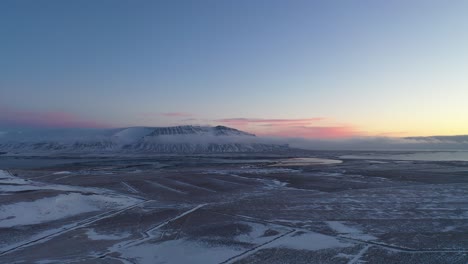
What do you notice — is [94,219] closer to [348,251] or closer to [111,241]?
[111,241]

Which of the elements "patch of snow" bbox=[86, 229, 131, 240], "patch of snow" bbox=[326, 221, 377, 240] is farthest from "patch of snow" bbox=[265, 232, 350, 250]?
"patch of snow" bbox=[86, 229, 131, 240]

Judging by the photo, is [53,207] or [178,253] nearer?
[178,253]

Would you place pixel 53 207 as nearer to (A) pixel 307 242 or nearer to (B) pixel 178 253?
(B) pixel 178 253

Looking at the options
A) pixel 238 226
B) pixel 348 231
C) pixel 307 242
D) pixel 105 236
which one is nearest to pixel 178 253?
pixel 105 236

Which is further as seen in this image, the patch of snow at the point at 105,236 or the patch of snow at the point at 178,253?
the patch of snow at the point at 105,236

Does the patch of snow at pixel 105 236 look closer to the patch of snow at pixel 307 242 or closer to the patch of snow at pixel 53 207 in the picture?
the patch of snow at pixel 53 207

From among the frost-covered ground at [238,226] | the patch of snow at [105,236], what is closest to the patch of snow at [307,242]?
the frost-covered ground at [238,226]

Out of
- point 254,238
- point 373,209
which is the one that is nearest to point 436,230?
point 373,209

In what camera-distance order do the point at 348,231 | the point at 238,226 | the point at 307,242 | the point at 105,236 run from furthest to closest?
the point at 238,226 → the point at 348,231 → the point at 105,236 → the point at 307,242

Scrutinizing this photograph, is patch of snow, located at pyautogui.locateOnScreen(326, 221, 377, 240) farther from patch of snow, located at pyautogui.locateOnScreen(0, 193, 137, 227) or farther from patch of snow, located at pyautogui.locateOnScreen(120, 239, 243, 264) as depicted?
patch of snow, located at pyautogui.locateOnScreen(0, 193, 137, 227)

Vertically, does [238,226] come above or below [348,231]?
below

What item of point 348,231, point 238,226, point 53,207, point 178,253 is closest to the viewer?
point 178,253
